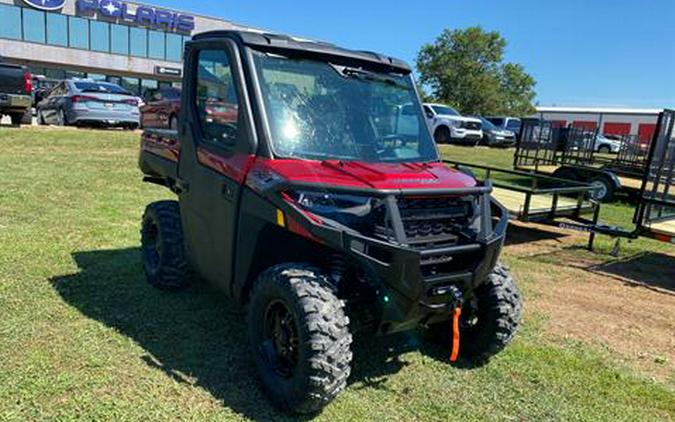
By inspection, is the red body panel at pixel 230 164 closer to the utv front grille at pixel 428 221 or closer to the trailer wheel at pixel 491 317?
the utv front grille at pixel 428 221

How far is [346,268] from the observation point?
3.40 m

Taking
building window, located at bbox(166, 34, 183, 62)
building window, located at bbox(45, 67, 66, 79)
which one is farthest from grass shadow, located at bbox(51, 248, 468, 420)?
building window, located at bbox(166, 34, 183, 62)

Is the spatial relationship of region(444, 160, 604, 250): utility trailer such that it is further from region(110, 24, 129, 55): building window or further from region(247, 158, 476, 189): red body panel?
region(110, 24, 129, 55): building window

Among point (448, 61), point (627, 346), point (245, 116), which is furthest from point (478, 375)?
point (448, 61)

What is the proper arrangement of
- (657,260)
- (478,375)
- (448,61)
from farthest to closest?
(448,61), (657,260), (478,375)

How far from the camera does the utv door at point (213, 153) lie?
357cm

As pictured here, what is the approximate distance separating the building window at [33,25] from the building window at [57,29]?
468 millimetres

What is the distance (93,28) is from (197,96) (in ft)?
154

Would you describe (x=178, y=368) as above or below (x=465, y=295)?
below

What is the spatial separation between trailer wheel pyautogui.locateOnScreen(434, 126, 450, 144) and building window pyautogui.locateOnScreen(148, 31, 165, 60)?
3211 centimetres

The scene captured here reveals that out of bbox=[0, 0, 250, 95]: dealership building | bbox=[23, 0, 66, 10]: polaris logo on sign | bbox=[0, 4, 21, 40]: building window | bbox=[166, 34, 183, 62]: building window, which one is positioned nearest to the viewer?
bbox=[0, 4, 21, 40]: building window

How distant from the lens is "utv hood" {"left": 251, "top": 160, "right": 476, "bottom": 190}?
3.13m

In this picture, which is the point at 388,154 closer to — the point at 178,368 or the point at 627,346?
the point at 178,368

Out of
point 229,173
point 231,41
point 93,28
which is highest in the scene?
point 93,28
